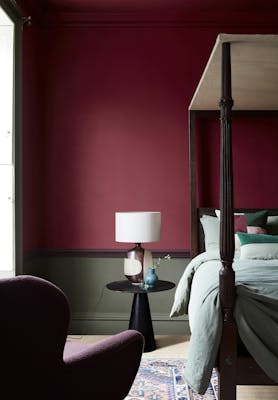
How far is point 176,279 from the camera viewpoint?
15.6 ft

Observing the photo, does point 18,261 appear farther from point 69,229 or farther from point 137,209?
point 137,209

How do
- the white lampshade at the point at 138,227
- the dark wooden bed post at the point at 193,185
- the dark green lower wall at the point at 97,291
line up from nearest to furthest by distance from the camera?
the white lampshade at the point at 138,227 → the dark wooden bed post at the point at 193,185 → the dark green lower wall at the point at 97,291

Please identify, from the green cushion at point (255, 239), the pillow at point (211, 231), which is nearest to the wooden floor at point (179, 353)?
the pillow at point (211, 231)

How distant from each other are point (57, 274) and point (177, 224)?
1255mm

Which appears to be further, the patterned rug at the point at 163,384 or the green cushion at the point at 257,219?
the green cushion at the point at 257,219

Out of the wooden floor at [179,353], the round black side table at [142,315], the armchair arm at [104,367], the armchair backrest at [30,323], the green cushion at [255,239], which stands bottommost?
the wooden floor at [179,353]

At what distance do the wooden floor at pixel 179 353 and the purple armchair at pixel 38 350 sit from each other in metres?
1.64

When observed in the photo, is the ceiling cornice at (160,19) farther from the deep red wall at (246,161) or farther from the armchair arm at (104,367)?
the armchair arm at (104,367)

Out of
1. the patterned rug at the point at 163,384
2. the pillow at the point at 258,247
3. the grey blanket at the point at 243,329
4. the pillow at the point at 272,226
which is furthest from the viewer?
the pillow at the point at 272,226

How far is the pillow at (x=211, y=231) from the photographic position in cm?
432

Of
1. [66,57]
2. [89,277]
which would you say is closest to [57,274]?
[89,277]

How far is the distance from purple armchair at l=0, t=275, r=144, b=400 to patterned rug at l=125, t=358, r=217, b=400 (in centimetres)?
132

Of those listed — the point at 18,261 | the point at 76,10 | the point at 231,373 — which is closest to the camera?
the point at 231,373

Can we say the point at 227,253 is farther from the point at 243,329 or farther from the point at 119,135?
the point at 119,135
